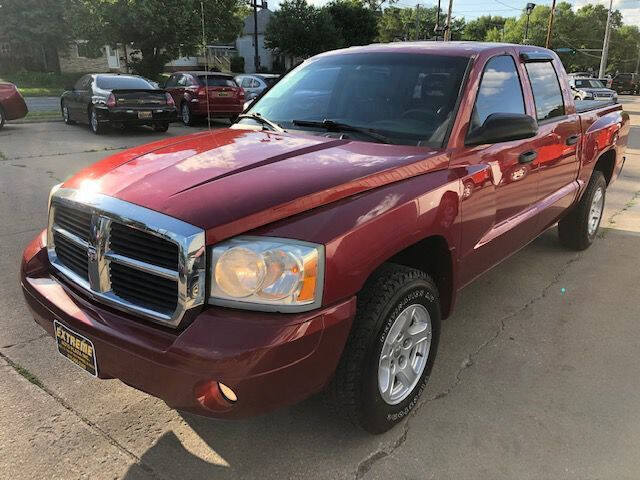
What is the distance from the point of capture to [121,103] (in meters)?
12.8

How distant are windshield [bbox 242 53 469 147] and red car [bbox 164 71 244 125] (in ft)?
38.4

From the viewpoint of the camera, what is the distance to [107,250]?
2270 millimetres

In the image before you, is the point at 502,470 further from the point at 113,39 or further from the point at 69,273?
the point at 113,39

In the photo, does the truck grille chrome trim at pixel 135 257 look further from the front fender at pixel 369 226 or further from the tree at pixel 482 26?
the tree at pixel 482 26

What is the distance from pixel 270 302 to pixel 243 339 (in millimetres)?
184

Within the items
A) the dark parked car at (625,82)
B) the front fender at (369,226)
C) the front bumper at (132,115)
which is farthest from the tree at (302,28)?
the front fender at (369,226)

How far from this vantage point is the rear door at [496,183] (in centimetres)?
303

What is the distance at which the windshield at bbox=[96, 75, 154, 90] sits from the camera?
42.9ft

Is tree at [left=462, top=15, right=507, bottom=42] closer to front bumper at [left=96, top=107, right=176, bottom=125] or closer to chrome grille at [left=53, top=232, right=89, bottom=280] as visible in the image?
front bumper at [left=96, top=107, right=176, bottom=125]

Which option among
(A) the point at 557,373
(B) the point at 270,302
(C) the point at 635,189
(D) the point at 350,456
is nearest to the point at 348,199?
(B) the point at 270,302

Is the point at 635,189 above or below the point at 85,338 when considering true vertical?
below

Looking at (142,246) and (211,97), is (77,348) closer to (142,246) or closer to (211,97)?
(142,246)

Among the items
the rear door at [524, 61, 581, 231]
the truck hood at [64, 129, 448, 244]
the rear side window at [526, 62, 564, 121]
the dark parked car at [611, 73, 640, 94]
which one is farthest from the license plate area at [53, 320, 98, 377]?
Answer: the dark parked car at [611, 73, 640, 94]

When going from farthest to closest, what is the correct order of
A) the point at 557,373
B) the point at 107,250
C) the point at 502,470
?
1. the point at 557,373
2. the point at 502,470
3. the point at 107,250
